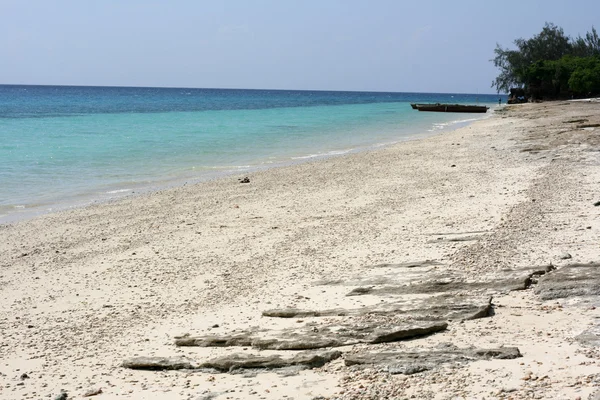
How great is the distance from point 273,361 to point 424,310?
170cm

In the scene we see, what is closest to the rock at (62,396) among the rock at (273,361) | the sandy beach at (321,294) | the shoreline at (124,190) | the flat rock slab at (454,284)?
the sandy beach at (321,294)

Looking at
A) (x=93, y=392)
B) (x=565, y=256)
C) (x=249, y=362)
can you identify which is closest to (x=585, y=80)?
(x=565, y=256)

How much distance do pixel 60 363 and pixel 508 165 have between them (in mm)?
14491

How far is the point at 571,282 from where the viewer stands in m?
6.86

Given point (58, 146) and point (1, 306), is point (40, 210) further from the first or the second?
point (58, 146)

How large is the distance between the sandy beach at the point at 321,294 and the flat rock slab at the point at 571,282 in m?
0.02

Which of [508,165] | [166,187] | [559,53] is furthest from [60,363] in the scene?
[559,53]

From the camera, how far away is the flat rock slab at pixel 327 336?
591cm

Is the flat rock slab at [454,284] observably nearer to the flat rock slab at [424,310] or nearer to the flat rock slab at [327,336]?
the flat rock slab at [424,310]

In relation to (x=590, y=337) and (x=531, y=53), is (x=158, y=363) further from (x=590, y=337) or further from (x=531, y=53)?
(x=531, y=53)

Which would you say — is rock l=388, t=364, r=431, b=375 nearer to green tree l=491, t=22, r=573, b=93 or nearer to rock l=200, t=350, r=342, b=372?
rock l=200, t=350, r=342, b=372

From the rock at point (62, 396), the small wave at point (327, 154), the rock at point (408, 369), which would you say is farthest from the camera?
the small wave at point (327, 154)

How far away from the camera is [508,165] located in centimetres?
1822

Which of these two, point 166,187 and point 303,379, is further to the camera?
point 166,187
